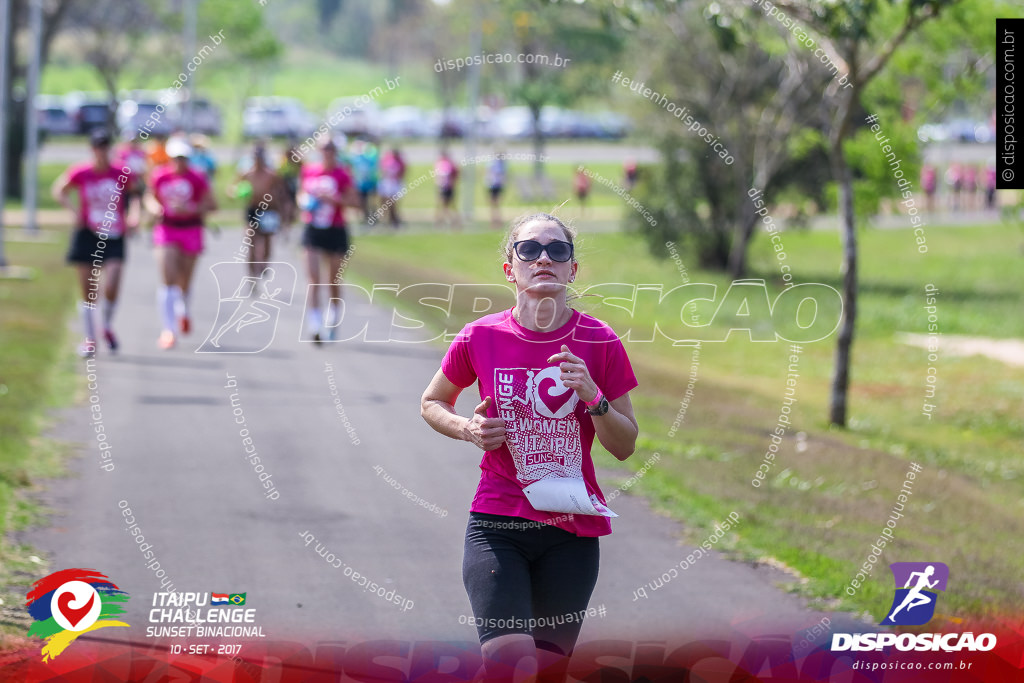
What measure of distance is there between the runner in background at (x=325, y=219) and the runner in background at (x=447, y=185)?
1168cm

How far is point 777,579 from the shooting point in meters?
6.69

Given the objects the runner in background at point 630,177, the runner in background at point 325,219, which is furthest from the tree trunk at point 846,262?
the runner in background at point 630,177

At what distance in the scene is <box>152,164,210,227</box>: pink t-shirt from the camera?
12.5 meters

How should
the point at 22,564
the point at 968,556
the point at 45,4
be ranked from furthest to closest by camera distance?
1. the point at 45,4
2. the point at 968,556
3. the point at 22,564

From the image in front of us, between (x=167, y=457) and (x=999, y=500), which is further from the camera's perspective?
(x=999, y=500)

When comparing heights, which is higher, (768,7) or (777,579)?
(768,7)

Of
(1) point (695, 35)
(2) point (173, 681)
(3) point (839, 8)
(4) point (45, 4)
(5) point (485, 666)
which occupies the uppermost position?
(4) point (45, 4)

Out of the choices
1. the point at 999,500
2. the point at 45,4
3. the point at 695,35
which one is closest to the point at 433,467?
the point at 999,500

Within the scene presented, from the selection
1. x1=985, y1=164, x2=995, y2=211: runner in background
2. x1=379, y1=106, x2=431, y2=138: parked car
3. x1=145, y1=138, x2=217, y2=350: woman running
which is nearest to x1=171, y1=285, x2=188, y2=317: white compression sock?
x1=145, y1=138, x2=217, y2=350: woman running

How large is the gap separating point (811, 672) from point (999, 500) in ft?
15.6

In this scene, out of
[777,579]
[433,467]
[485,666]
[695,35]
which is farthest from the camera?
[695,35]

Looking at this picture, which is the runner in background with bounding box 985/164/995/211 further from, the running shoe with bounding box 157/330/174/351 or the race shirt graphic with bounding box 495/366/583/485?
the race shirt graphic with bounding box 495/366/583/485

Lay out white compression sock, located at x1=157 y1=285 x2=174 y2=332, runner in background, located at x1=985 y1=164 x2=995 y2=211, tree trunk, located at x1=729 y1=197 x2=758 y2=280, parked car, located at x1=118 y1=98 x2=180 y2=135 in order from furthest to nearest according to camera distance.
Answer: parked car, located at x1=118 y1=98 x2=180 y2=135
runner in background, located at x1=985 y1=164 x2=995 y2=211
tree trunk, located at x1=729 y1=197 x2=758 y2=280
white compression sock, located at x1=157 y1=285 x2=174 y2=332

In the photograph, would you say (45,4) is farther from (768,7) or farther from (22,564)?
(22,564)
